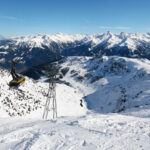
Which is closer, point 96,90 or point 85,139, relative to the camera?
point 85,139

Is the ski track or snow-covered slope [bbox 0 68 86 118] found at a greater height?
the ski track

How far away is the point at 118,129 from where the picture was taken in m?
11.5

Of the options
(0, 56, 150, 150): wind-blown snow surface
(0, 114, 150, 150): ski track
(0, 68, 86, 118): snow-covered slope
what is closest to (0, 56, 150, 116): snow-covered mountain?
(0, 68, 86, 118): snow-covered slope

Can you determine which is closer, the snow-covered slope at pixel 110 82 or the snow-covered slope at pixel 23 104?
the snow-covered slope at pixel 23 104

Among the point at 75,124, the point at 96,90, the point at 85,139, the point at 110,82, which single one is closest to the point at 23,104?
the point at 75,124

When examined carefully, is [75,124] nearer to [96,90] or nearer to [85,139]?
[85,139]

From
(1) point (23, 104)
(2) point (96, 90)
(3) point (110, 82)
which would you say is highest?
(3) point (110, 82)

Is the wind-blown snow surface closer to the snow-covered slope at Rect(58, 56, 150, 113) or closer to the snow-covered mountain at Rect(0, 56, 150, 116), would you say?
the snow-covered mountain at Rect(0, 56, 150, 116)

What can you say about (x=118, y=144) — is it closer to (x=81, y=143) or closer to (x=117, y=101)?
(x=81, y=143)

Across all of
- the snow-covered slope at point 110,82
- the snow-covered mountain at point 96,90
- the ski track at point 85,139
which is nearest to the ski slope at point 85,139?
the ski track at point 85,139

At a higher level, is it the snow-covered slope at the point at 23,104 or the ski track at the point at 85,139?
the ski track at the point at 85,139

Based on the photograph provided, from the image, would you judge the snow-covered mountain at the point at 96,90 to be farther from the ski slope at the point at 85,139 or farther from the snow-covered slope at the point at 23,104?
the ski slope at the point at 85,139

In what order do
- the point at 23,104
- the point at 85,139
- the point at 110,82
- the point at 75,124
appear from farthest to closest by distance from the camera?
the point at 110,82, the point at 23,104, the point at 75,124, the point at 85,139

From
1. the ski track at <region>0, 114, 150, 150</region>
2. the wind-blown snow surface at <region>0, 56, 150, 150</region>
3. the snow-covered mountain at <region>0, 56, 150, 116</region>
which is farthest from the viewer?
the snow-covered mountain at <region>0, 56, 150, 116</region>
